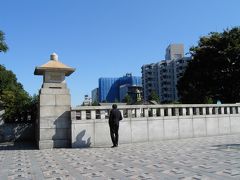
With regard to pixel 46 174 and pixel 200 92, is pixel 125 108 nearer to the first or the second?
pixel 46 174

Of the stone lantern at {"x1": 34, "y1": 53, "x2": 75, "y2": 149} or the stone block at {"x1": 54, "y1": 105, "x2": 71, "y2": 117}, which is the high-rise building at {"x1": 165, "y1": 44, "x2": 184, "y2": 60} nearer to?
the stone lantern at {"x1": 34, "y1": 53, "x2": 75, "y2": 149}

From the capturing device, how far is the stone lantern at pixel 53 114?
13.3 metres

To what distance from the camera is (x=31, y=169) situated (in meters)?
8.14

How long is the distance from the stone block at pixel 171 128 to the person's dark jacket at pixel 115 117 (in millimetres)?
2863

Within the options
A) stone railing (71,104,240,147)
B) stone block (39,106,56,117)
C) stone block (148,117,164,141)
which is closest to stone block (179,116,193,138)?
stone railing (71,104,240,147)

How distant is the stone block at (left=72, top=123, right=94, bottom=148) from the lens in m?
13.2

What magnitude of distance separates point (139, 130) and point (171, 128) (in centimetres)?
167

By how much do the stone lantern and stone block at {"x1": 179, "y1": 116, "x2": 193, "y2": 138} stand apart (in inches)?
203

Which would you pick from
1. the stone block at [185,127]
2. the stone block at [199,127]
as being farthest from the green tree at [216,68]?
the stone block at [185,127]

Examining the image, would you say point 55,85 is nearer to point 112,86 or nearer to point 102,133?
point 102,133

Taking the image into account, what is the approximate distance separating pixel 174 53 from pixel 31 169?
134 m

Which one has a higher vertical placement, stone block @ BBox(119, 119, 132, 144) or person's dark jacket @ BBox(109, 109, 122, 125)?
person's dark jacket @ BBox(109, 109, 122, 125)

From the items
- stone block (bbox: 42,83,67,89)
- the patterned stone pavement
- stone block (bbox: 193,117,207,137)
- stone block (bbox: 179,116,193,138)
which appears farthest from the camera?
stone block (bbox: 193,117,207,137)

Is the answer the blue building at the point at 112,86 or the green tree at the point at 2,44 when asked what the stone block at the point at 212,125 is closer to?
the green tree at the point at 2,44
